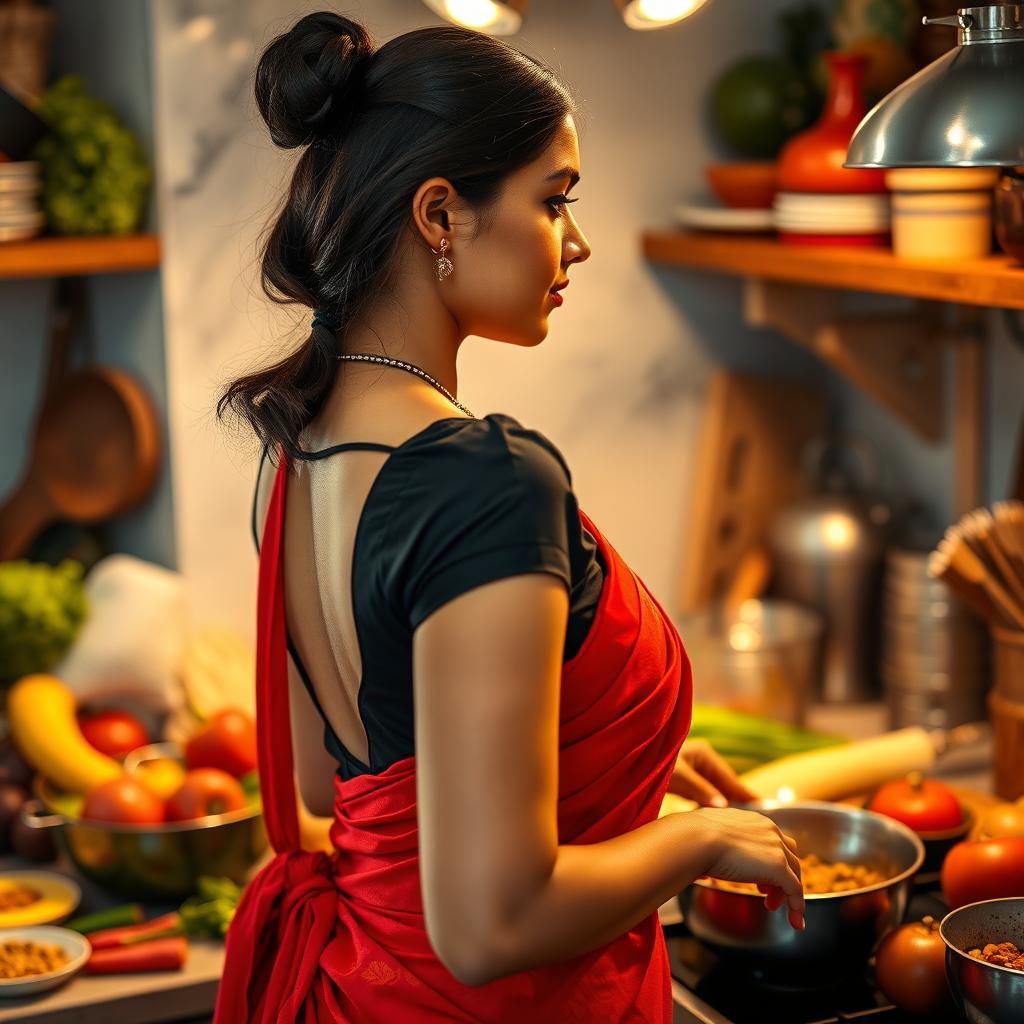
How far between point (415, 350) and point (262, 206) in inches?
40.8

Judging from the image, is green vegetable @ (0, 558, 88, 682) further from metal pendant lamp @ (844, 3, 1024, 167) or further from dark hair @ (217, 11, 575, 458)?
metal pendant lamp @ (844, 3, 1024, 167)

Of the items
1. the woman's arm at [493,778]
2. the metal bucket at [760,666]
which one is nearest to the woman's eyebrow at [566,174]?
the woman's arm at [493,778]

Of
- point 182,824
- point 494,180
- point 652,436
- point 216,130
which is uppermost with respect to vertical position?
point 216,130

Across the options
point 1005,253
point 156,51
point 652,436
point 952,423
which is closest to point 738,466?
point 652,436

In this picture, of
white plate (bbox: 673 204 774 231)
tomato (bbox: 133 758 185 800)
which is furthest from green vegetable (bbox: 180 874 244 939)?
white plate (bbox: 673 204 774 231)

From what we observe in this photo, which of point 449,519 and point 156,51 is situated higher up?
point 156,51

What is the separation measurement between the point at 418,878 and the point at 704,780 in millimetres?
399

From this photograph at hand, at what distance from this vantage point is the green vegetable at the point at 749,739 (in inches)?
72.4

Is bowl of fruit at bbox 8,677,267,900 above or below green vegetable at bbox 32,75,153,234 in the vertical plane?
below

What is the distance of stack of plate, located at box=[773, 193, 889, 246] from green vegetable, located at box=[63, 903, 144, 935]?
3.67 feet

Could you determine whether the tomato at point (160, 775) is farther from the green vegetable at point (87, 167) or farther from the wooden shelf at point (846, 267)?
the wooden shelf at point (846, 267)

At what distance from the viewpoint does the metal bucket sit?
207cm

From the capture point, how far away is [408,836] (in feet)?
3.50

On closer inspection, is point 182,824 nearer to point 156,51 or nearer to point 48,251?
point 48,251
